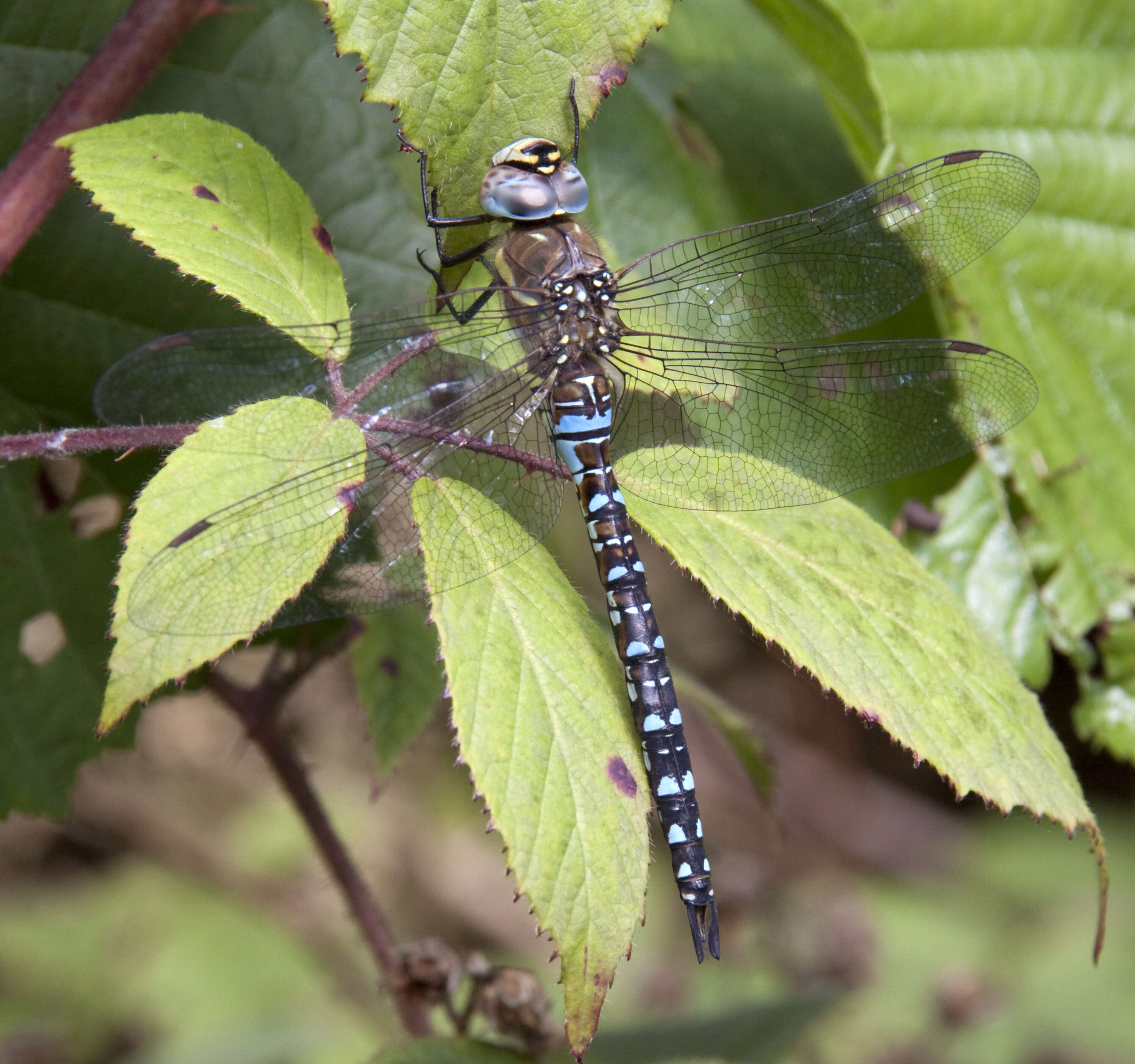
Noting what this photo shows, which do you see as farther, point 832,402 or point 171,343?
point 832,402

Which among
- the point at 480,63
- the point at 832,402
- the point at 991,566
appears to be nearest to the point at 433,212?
the point at 480,63

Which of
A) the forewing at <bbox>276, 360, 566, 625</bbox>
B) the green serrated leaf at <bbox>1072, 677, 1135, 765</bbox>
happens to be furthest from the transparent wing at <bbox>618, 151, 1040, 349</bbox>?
the green serrated leaf at <bbox>1072, 677, 1135, 765</bbox>

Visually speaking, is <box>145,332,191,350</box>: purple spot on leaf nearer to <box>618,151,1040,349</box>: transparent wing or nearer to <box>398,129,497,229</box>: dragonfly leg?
<box>398,129,497,229</box>: dragonfly leg

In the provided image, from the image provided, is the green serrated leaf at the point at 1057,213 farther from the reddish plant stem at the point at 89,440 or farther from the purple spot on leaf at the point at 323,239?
the reddish plant stem at the point at 89,440

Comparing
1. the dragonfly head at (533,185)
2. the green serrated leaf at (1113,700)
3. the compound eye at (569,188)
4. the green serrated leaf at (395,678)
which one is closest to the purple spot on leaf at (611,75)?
the dragonfly head at (533,185)

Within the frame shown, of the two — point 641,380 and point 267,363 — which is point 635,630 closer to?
point 641,380

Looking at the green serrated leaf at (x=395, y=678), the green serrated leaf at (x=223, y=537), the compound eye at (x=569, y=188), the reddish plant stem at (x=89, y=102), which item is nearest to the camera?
the green serrated leaf at (x=223, y=537)
